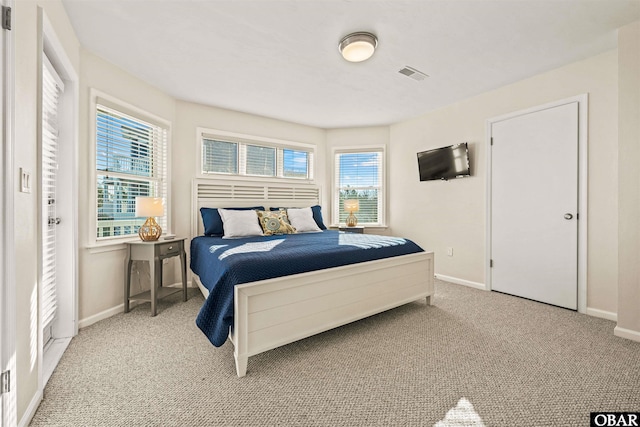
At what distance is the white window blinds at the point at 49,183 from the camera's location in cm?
198

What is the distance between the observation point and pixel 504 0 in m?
1.94

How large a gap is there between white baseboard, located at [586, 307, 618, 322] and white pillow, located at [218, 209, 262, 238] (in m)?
3.51

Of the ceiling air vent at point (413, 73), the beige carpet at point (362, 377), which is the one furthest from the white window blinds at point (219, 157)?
the ceiling air vent at point (413, 73)

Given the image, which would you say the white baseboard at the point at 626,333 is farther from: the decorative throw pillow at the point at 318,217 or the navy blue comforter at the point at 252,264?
the decorative throw pillow at the point at 318,217

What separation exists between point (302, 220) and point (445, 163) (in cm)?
217

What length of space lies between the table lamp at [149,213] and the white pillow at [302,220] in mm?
1627

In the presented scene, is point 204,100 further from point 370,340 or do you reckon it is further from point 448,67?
point 370,340

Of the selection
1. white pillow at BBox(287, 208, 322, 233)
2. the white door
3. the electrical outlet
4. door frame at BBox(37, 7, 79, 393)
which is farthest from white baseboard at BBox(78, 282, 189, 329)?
the white door

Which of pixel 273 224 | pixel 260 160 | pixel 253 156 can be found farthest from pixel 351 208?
pixel 253 156

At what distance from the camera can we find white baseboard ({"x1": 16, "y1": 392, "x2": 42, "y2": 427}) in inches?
50.7

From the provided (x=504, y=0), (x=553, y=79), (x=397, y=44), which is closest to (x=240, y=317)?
(x=397, y=44)

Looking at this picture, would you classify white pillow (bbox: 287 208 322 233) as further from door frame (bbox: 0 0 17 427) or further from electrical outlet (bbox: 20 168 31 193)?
door frame (bbox: 0 0 17 427)

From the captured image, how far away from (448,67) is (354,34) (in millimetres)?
1197

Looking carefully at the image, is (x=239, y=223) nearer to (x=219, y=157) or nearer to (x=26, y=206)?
(x=219, y=157)
